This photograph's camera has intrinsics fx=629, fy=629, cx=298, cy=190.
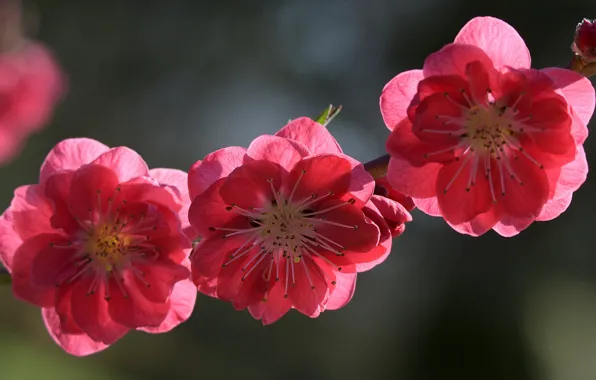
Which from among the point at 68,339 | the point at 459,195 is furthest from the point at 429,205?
the point at 68,339

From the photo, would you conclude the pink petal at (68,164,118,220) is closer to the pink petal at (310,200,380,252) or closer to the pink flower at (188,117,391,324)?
the pink flower at (188,117,391,324)

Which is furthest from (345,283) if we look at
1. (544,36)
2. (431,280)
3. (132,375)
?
(431,280)

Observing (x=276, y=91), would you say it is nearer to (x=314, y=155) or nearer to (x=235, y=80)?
(x=235, y=80)

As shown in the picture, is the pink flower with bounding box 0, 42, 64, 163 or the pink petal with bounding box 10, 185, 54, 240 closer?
the pink petal with bounding box 10, 185, 54, 240

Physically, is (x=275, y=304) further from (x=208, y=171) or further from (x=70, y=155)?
(x=70, y=155)

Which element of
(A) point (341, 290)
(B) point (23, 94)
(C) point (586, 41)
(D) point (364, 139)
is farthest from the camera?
(D) point (364, 139)

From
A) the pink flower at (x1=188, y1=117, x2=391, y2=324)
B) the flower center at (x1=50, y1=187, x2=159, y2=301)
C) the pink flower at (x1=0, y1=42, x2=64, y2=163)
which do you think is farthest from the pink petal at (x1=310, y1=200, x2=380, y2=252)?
the pink flower at (x1=0, y1=42, x2=64, y2=163)

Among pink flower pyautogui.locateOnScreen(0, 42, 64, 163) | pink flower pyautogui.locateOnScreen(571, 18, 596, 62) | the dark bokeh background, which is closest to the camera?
pink flower pyautogui.locateOnScreen(571, 18, 596, 62)

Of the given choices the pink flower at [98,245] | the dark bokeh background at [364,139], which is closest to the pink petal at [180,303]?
the pink flower at [98,245]
